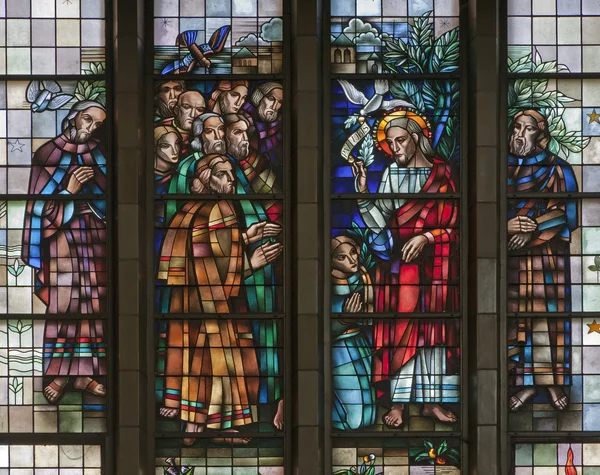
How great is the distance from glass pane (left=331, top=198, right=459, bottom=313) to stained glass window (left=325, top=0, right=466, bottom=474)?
1cm

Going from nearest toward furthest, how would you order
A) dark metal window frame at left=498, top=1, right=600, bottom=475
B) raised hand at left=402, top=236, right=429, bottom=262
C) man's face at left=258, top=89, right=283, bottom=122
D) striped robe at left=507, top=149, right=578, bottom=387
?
dark metal window frame at left=498, top=1, right=600, bottom=475 < striped robe at left=507, top=149, right=578, bottom=387 < raised hand at left=402, top=236, right=429, bottom=262 < man's face at left=258, top=89, right=283, bottom=122

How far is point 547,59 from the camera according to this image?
10.9 m

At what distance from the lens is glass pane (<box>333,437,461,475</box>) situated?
10609 millimetres

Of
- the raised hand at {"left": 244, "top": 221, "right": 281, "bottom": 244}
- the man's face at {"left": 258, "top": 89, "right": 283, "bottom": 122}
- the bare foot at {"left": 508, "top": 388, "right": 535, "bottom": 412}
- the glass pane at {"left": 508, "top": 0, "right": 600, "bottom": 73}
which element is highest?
the glass pane at {"left": 508, "top": 0, "right": 600, "bottom": 73}

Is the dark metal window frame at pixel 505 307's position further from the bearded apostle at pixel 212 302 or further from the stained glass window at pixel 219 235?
the bearded apostle at pixel 212 302

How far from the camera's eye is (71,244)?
35.1 feet

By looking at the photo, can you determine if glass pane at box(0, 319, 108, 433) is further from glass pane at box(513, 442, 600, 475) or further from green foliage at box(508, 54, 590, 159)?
green foliage at box(508, 54, 590, 159)

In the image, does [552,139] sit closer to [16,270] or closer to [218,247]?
[218,247]

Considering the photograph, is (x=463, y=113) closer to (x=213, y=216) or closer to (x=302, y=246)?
(x=302, y=246)

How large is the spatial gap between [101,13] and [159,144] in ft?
6.02

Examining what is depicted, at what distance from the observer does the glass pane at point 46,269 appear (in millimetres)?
10648

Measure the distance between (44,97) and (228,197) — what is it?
8.54 ft

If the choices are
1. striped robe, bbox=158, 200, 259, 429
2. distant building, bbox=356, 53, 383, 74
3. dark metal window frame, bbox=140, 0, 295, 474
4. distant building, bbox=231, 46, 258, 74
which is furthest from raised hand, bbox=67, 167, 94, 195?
distant building, bbox=356, 53, 383, 74

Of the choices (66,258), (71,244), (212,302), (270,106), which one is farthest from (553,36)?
(66,258)
